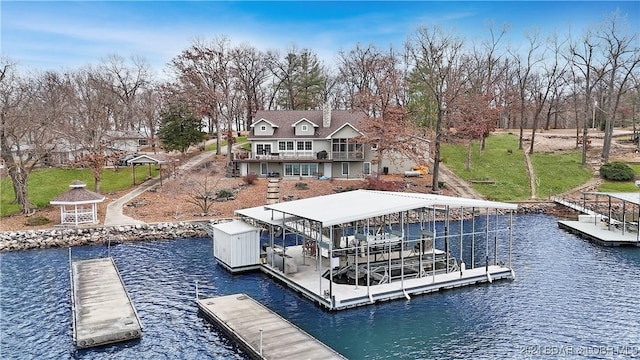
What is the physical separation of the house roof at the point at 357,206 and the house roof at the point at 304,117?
25960 mm

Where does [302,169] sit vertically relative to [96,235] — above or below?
above

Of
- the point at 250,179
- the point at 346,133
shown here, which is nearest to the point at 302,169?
the point at 346,133

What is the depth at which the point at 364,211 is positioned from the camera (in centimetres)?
2448

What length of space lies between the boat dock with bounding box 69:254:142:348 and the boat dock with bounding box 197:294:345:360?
3.30 meters

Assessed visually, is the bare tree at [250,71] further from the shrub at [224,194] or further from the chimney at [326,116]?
the shrub at [224,194]

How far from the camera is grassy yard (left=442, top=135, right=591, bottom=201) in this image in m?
53.2

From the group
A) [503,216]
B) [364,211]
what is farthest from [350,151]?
[364,211]

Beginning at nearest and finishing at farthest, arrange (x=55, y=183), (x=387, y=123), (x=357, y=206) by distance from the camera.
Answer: (x=357, y=206), (x=387, y=123), (x=55, y=183)

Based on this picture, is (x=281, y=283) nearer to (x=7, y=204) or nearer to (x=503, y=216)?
(x=503, y=216)

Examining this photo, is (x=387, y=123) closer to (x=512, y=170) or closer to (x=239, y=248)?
(x=512, y=170)

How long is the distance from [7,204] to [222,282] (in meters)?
27.2

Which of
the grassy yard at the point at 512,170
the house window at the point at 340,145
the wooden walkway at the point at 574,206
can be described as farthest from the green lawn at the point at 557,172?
the house window at the point at 340,145

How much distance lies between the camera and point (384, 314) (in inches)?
897

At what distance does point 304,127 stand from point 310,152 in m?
2.79
